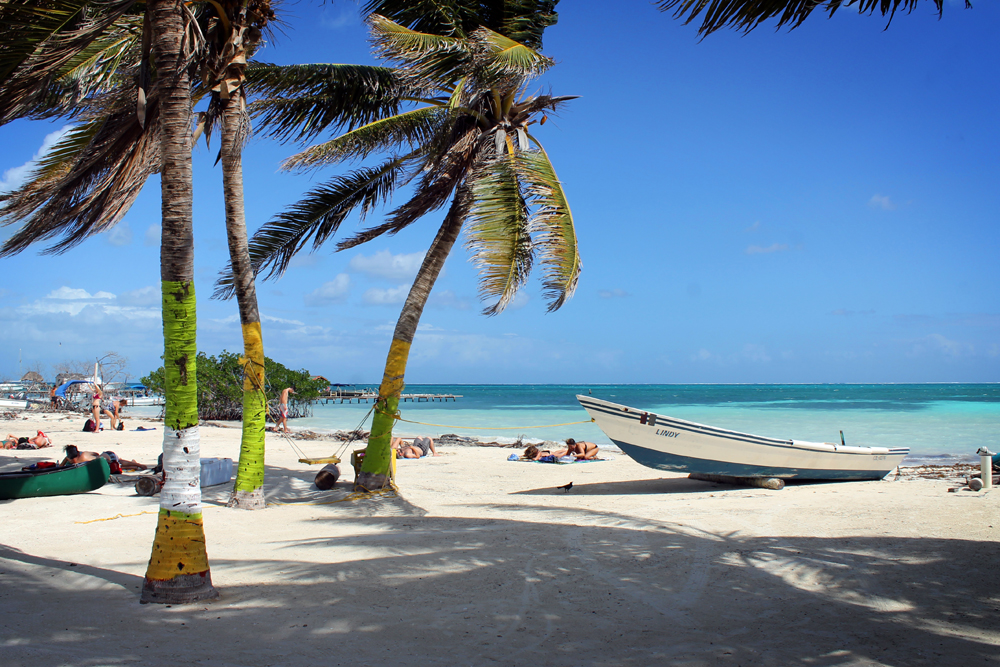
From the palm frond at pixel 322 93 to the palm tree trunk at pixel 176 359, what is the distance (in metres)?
3.97

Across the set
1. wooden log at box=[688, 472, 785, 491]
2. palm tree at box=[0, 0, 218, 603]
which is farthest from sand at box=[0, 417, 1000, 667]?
wooden log at box=[688, 472, 785, 491]

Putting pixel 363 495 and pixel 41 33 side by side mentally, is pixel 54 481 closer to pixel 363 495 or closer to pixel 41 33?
pixel 363 495

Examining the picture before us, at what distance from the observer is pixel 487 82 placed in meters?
7.28

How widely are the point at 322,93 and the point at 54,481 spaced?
6.16 m

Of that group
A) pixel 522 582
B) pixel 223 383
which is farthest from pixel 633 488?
pixel 223 383

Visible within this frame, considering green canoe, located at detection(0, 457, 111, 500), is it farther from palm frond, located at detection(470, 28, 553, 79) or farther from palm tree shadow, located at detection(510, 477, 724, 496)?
palm frond, located at detection(470, 28, 553, 79)

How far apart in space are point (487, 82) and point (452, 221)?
6.71ft

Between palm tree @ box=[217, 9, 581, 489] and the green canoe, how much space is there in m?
3.04

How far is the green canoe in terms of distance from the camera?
8.01m

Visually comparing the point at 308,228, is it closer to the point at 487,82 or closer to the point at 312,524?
the point at 487,82

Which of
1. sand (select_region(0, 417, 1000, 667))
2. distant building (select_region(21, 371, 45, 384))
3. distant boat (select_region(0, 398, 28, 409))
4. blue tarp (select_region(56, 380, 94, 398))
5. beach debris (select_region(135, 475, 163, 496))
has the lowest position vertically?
sand (select_region(0, 417, 1000, 667))

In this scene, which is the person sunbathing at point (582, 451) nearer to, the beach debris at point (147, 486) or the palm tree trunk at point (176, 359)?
the beach debris at point (147, 486)

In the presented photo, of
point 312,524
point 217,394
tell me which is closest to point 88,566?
point 312,524

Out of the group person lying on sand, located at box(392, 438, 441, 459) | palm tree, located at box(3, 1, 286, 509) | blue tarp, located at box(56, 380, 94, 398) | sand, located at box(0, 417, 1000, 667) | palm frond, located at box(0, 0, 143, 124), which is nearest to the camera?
sand, located at box(0, 417, 1000, 667)
